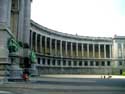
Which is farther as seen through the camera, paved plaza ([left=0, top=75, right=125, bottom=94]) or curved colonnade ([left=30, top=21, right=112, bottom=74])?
curved colonnade ([left=30, top=21, right=112, bottom=74])

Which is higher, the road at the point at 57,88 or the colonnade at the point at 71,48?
the colonnade at the point at 71,48

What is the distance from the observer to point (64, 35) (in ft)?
461

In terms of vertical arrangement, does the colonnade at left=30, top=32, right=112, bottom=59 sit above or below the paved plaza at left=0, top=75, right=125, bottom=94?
above

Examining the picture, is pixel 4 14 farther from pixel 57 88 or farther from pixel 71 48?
pixel 71 48

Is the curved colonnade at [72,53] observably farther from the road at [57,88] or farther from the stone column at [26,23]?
the road at [57,88]

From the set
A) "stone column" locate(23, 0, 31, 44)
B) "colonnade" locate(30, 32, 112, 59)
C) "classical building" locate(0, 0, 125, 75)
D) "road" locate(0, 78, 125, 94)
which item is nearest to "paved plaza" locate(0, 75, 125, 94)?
"road" locate(0, 78, 125, 94)

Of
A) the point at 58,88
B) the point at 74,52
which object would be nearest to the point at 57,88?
the point at 58,88

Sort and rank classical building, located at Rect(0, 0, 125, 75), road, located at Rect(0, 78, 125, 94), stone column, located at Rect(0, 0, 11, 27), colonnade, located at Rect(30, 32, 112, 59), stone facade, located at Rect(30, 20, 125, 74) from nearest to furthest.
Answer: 1. road, located at Rect(0, 78, 125, 94)
2. stone column, located at Rect(0, 0, 11, 27)
3. classical building, located at Rect(0, 0, 125, 75)
4. colonnade, located at Rect(30, 32, 112, 59)
5. stone facade, located at Rect(30, 20, 125, 74)

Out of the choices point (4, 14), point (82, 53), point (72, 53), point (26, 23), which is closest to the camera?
point (4, 14)

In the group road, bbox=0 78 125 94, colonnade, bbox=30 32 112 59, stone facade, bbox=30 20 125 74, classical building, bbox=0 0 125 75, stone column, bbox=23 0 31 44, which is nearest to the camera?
road, bbox=0 78 125 94

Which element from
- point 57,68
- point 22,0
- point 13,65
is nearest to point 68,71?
point 57,68

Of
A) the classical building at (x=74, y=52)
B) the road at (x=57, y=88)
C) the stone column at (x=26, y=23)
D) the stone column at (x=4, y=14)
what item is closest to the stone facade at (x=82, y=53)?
the classical building at (x=74, y=52)

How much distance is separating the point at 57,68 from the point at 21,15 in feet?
304

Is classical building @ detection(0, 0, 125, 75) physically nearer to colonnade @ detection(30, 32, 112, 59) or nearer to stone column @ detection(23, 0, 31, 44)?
colonnade @ detection(30, 32, 112, 59)
